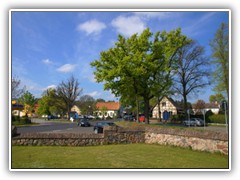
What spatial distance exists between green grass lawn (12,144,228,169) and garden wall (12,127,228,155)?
14.5 inches

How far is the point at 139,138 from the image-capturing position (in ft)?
40.2

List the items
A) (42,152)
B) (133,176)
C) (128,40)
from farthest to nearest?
1. (128,40)
2. (42,152)
3. (133,176)

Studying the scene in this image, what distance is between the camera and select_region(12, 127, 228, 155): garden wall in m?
Answer: 9.29

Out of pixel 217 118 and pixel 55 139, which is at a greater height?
pixel 55 139

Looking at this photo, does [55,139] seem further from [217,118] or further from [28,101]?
[28,101]

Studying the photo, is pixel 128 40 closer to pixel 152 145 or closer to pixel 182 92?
pixel 152 145

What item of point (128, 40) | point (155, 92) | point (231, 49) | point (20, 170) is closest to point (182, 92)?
point (155, 92)

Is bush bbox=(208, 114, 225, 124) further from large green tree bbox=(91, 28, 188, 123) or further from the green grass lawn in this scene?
the green grass lawn

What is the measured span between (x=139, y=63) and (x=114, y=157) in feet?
49.1

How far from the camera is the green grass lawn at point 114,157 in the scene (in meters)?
7.68

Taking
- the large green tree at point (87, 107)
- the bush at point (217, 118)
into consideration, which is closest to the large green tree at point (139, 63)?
the bush at point (217, 118)

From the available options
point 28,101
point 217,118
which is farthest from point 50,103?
point 217,118

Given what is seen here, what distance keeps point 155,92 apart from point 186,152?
49.3 ft

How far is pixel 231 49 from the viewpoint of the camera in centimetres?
712
